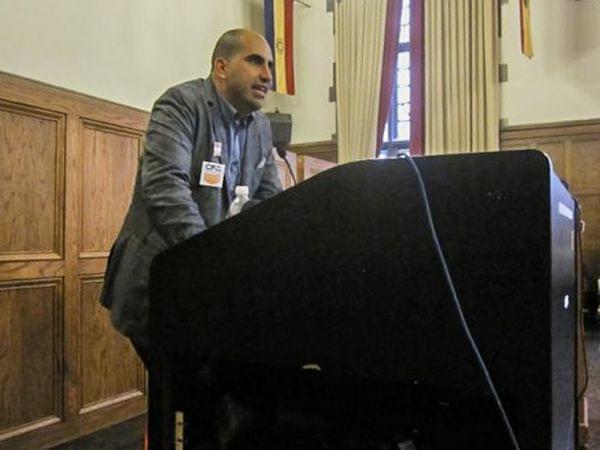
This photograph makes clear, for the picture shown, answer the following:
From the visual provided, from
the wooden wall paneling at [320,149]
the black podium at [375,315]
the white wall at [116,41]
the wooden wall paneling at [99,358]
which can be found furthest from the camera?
the wooden wall paneling at [320,149]

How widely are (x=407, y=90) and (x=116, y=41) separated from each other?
3.78 meters

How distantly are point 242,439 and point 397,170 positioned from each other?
1.79 ft

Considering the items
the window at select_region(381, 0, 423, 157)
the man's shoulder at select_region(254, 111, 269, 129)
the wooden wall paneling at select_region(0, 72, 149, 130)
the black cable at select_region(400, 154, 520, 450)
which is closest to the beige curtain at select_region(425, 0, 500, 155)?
A: the window at select_region(381, 0, 423, 157)

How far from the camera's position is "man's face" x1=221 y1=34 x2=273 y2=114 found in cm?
149

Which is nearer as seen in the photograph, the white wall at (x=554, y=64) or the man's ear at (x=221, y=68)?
the man's ear at (x=221, y=68)

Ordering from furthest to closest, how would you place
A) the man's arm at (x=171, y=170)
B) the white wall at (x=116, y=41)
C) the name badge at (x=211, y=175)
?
the white wall at (x=116, y=41) → the name badge at (x=211, y=175) → the man's arm at (x=171, y=170)

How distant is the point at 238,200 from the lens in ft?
4.83

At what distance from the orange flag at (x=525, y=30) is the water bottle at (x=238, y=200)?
15.1 feet

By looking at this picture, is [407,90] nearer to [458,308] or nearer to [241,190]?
[241,190]

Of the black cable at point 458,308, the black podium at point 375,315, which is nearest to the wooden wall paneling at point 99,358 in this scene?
the black podium at point 375,315

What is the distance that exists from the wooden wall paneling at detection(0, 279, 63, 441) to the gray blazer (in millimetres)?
1559

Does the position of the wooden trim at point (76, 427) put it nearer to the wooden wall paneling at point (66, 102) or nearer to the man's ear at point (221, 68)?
the wooden wall paneling at point (66, 102)

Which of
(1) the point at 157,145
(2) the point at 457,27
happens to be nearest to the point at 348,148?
(2) the point at 457,27

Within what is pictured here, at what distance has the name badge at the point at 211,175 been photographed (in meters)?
1.42
